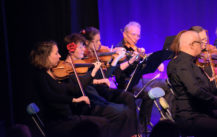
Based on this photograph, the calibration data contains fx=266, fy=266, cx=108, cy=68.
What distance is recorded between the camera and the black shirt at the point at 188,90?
225 cm

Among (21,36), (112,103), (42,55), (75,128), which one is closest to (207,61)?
(112,103)

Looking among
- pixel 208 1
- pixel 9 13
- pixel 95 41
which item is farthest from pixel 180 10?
pixel 9 13

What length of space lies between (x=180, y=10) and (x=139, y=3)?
0.80m

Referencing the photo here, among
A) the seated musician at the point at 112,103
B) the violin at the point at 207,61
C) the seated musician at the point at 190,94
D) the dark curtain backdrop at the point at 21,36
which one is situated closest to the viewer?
the seated musician at the point at 190,94

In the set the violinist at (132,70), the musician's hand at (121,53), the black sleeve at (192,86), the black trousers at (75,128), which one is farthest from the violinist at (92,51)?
the black sleeve at (192,86)

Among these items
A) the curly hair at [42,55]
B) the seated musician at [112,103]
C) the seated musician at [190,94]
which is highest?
the curly hair at [42,55]

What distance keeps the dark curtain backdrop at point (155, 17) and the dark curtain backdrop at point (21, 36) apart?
1216mm

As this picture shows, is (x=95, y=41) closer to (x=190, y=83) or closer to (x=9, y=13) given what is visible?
(x=9, y=13)

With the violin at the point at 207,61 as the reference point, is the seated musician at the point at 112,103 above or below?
below

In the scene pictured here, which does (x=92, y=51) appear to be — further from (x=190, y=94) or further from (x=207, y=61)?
(x=190, y=94)

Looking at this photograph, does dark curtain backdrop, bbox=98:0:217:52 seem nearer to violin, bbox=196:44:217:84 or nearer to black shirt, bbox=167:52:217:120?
violin, bbox=196:44:217:84

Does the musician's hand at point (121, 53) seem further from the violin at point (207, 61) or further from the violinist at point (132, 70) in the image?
the violin at point (207, 61)

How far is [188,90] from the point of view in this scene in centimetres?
226

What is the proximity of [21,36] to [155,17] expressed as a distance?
2562 mm
